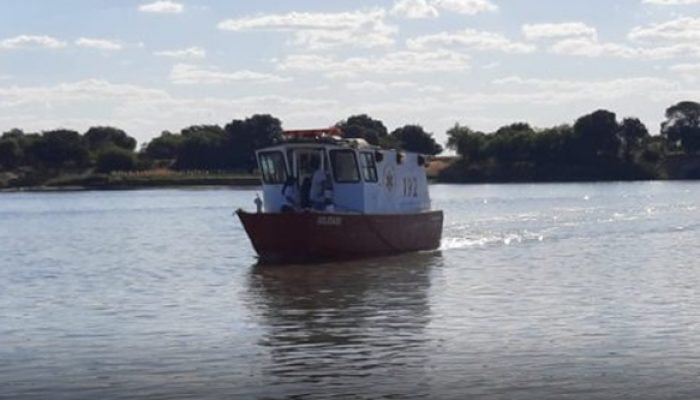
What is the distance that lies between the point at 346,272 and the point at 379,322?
1140cm

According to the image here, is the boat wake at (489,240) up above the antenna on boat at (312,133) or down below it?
below

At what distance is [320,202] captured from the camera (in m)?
40.3

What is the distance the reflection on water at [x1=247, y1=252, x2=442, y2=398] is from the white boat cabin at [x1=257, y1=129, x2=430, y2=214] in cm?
203

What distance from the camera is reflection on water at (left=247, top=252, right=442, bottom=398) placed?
62.7 feet

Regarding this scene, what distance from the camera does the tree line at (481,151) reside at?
17700 centimetres

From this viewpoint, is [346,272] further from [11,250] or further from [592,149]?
[592,149]

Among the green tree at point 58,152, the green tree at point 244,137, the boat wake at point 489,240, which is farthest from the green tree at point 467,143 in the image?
the boat wake at point 489,240

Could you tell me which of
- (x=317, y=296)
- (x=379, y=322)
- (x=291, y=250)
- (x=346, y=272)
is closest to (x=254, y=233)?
(x=291, y=250)

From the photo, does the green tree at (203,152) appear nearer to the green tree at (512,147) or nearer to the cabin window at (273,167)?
the green tree at (512,147)

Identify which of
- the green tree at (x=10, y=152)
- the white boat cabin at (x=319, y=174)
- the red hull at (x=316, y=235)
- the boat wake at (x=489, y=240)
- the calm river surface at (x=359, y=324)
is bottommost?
the boat wake at (x=489, y=240)

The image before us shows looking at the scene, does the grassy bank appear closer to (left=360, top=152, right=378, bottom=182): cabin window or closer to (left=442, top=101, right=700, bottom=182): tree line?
(left=442, top=101, right=700, bottom=182): tree line

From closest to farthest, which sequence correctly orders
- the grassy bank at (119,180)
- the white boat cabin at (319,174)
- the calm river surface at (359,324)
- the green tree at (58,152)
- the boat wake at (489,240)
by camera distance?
the calm river surface at (359,324), the white boat cabin at (319,174), the boat wake at (489,240), the grassy bank at (119,180), the green tree at (58,152)

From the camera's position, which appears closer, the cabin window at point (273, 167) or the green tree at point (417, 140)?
the cabin window at point (273, 167)

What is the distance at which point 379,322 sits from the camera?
25.5 metres
